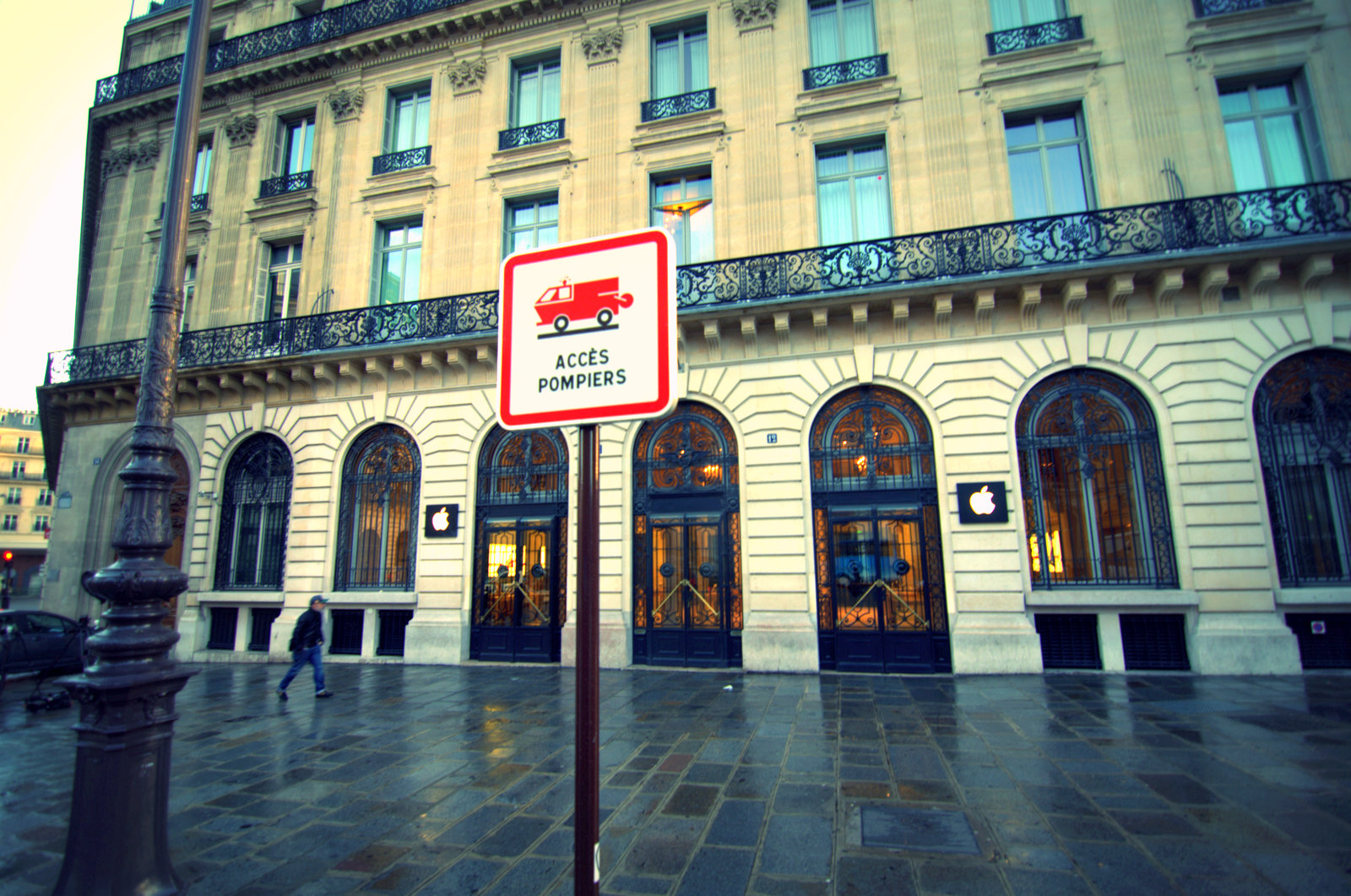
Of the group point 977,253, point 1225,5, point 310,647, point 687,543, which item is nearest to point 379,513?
point 310,647

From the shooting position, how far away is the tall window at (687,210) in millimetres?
12711

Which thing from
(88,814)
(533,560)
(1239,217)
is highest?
(1239,217)

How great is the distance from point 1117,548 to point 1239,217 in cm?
585

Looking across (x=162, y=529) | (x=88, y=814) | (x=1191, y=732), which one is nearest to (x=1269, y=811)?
(x=1191, y=732)

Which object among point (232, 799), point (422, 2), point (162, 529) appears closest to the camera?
point (162, 529)

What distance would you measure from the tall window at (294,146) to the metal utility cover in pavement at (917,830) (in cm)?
1895

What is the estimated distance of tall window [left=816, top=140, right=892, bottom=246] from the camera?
1194 centimetres

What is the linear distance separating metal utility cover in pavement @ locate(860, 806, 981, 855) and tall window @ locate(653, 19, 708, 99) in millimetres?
13820

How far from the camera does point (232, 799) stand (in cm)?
506

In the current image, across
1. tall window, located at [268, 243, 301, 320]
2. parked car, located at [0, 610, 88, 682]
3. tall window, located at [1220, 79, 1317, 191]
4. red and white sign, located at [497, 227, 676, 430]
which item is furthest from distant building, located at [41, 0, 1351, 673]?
red and white sign, located at [497, 227, 676, 430]

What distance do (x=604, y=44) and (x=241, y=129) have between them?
34.8ft

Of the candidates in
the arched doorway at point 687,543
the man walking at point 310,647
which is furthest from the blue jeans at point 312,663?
the arched doorway at point 687,543

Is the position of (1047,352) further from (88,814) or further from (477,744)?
(88,814)

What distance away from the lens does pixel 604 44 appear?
13.7 meters
